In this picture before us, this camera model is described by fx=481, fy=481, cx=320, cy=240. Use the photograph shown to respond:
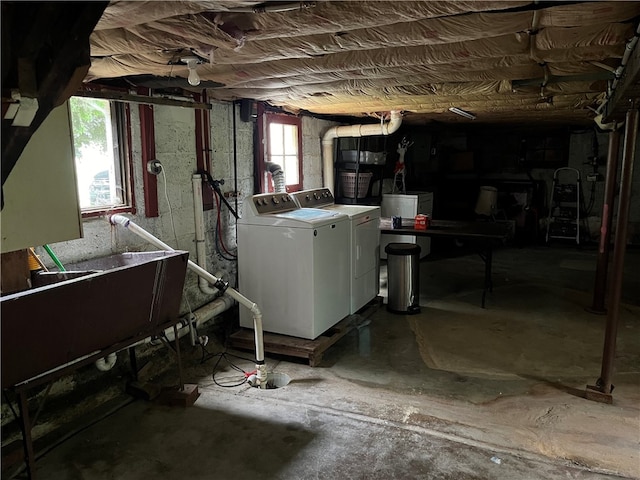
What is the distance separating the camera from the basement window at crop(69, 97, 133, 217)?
297cm

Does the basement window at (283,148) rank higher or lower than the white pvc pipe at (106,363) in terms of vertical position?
higher

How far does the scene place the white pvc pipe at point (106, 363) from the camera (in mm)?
2931

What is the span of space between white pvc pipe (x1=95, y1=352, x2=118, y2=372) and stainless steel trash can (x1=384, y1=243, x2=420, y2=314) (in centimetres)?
272

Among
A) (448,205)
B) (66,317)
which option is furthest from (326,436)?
(448,205)

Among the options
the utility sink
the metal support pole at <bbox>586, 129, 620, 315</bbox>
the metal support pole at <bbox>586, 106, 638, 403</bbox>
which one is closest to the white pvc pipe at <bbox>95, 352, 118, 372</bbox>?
the utility sink

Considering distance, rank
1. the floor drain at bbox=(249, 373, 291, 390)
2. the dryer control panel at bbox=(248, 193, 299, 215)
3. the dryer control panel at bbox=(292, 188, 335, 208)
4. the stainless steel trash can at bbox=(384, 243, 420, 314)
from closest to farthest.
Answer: the floor drain at bbox=(249, 373, 291, 390), the dryer control panel at bbox=(248, 193, 299, 215), the dryer control panel at bbox=(292, 188, 335, 208), the stainless steel trash can at bbox=(384, 243, 420, 314)

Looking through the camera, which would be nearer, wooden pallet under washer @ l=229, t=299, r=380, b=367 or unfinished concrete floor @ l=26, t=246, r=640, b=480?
unfinished concrete floor @ l=26, t=246, r=640, b=480

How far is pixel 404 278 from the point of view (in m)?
4.75

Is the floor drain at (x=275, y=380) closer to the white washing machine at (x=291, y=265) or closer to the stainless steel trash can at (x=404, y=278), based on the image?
the white washing machine at (x=291, y=265)

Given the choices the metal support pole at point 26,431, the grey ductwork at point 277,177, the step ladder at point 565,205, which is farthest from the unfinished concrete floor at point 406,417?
the step ladder at point 565,205

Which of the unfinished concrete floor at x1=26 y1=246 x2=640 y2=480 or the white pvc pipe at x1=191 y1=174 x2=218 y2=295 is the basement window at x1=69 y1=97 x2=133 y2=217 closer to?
the white pvc pipe at x1=191 y1=174 x2=218 y2=295

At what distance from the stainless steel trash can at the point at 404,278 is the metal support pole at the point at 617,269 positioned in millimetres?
1895

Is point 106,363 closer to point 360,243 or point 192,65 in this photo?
point 192,65

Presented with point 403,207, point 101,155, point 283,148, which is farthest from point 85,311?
point 403,207
